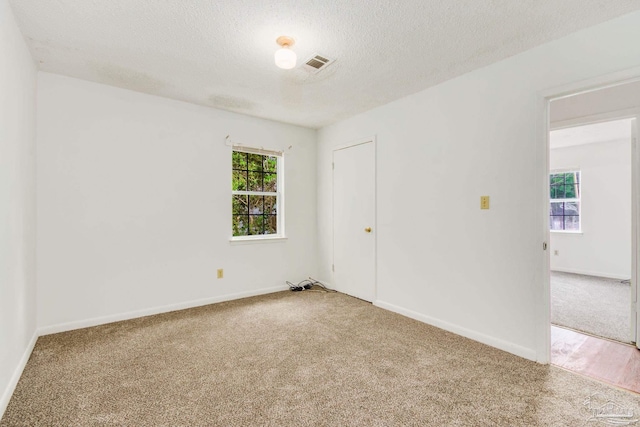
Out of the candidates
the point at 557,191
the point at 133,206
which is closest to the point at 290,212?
the point at 133,206

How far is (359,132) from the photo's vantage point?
12.7 ft

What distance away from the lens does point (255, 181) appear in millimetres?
4125

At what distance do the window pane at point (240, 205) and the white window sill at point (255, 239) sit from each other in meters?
0.35

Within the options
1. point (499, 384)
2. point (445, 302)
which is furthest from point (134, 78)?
point (499, 384)

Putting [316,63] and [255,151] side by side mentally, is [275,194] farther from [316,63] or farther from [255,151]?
[316,63]

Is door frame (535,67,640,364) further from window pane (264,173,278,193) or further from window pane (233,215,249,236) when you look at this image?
window pane (233,215,249,236)

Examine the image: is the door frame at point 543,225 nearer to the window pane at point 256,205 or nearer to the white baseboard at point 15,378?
the window pane at point 256,205

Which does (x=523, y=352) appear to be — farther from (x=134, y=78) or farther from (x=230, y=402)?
(x=134, y=78)

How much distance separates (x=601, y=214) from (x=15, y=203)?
25.5ft

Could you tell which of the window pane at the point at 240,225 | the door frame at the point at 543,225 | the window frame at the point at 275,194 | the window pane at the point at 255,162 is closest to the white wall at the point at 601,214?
the door frame at the point at 543,225

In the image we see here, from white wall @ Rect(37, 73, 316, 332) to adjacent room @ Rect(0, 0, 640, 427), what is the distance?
0.07ft

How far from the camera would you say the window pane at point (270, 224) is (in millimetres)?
4258

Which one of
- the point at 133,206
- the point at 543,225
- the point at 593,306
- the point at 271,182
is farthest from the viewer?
the point at 271,182

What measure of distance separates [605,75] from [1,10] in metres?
3.70
